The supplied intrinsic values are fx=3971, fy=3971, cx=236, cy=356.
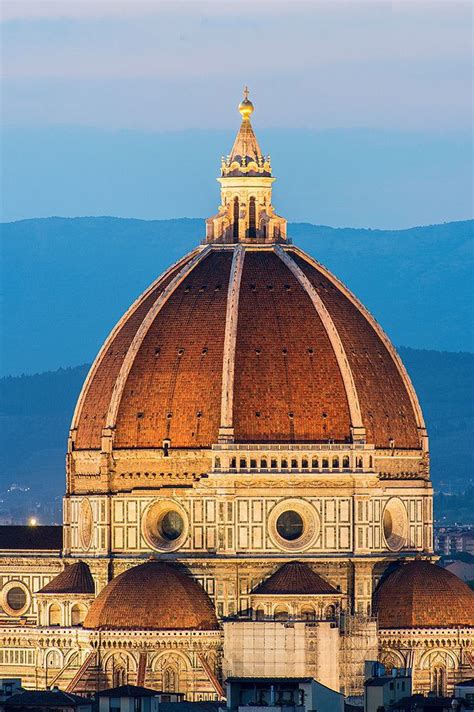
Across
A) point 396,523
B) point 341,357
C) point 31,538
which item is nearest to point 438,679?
point 396,523

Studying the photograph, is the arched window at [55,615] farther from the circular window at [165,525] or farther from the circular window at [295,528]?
the circular window at [295,528]

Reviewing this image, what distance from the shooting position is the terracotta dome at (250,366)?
109812 millimetres

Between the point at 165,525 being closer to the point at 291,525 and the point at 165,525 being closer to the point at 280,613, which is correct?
the point at 291,525

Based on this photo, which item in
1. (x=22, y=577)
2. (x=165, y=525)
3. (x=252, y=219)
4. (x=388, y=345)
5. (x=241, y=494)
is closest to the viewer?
(x=241, y=494)

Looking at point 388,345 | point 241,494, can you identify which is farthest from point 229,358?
point 388,345

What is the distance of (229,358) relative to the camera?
11000cm

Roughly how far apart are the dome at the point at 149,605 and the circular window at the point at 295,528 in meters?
2.99

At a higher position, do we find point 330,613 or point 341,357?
point 341,357

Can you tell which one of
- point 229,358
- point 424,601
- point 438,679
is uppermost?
point 229,358

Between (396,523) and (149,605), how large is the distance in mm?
9576

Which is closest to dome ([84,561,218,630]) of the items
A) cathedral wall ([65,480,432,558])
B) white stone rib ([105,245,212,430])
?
cathedral wall ([65,480,432,558])

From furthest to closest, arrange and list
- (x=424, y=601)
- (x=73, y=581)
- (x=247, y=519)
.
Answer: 1. (x=73, y=581)
2. (x=247, y=519)
3. (x=424, y=601)

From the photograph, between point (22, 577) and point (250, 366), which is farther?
point (22, 577)

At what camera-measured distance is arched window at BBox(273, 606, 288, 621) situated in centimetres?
10694
